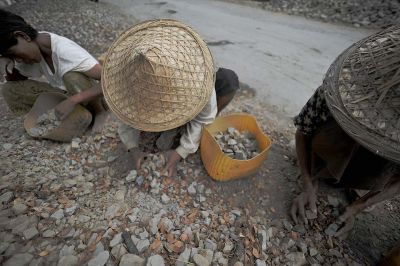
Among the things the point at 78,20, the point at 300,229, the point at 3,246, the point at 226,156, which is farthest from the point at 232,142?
the point at 78,20

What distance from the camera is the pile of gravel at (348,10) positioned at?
4719mm

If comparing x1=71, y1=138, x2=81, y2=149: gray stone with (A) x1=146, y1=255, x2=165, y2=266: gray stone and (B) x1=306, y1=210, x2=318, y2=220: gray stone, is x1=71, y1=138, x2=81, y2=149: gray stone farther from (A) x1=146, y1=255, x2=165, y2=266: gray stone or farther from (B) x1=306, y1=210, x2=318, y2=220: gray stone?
(B) x1=306, y1=210, x2=318, y2=220: gray stone

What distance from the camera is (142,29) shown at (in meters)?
1.48

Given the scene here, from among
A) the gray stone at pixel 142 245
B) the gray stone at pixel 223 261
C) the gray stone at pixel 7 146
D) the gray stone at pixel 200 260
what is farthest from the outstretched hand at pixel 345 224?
the gray stone at pixel 7 146

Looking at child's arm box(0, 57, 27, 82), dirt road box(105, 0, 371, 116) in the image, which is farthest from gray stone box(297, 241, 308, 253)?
child's arm box(0, 57, 27, 82)

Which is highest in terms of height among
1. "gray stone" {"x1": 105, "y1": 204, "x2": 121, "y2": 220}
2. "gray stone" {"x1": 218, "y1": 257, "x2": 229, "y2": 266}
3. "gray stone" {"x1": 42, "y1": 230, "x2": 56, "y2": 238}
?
"gray stone" {"x1": 105, "y1": 204, "x2": 121, "y2": 220}

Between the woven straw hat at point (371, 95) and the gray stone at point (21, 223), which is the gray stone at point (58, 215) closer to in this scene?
the gray stone at point (21, 223)

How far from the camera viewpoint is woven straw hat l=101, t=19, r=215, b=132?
127 centimetres

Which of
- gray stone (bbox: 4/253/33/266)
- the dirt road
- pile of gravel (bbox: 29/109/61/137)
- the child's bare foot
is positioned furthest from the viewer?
the dirt road

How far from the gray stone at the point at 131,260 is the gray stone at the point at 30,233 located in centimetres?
48

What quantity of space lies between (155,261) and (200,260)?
8.7 inches

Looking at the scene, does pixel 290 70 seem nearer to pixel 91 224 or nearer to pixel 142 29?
pixel 142 29

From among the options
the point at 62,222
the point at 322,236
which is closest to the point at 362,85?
the point at 322,236

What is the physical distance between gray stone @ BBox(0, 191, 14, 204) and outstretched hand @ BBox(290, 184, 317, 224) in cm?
161
